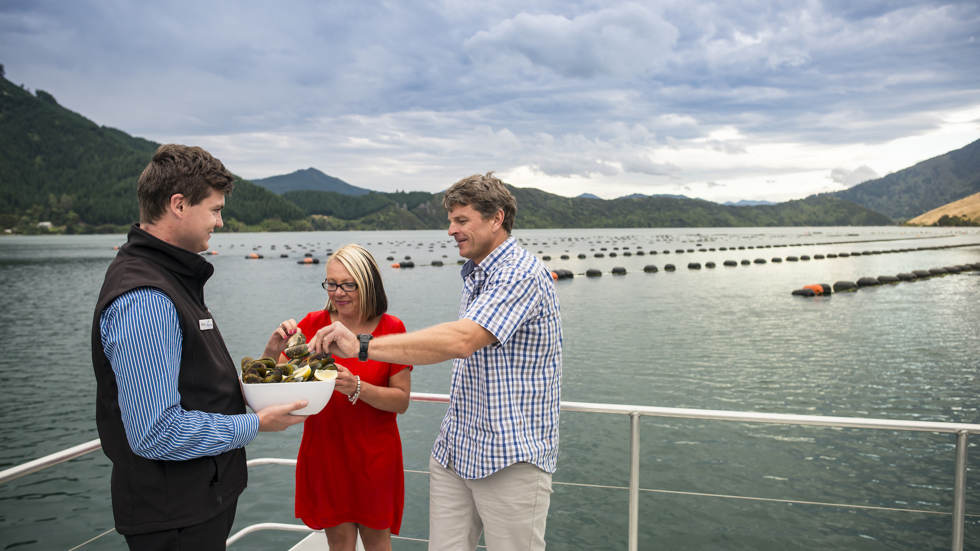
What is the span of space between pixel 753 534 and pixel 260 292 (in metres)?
38.2

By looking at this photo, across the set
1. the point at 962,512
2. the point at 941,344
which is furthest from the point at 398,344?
the point at 941,344

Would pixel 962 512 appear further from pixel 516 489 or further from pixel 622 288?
pixel 622 288


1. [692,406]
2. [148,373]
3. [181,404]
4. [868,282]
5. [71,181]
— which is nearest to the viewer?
[148,373]

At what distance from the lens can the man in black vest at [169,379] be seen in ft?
5.48

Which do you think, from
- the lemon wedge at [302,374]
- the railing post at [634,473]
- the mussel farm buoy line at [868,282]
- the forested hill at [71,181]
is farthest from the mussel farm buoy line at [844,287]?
the forested hill at [71,181]

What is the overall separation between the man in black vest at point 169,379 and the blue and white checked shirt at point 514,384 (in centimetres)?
74

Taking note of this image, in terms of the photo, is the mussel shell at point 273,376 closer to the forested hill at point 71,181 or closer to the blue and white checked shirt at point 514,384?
the blue and white checked shirt at point 514,384

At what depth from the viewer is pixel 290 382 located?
2.07 metres

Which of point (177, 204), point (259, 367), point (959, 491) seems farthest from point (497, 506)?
point (959, 491)

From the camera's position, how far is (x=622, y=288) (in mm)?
40375

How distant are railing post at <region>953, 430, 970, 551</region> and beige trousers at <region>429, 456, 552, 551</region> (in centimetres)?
190

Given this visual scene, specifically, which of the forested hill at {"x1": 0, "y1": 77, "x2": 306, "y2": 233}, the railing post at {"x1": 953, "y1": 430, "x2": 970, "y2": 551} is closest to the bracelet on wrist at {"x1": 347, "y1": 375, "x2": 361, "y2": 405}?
the railing post at {"x1": 953, "y1": 430, "x2": 970, "y2": 551}

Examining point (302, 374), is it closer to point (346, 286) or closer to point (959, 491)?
point (346, 286)

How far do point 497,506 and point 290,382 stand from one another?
3.37 feet
